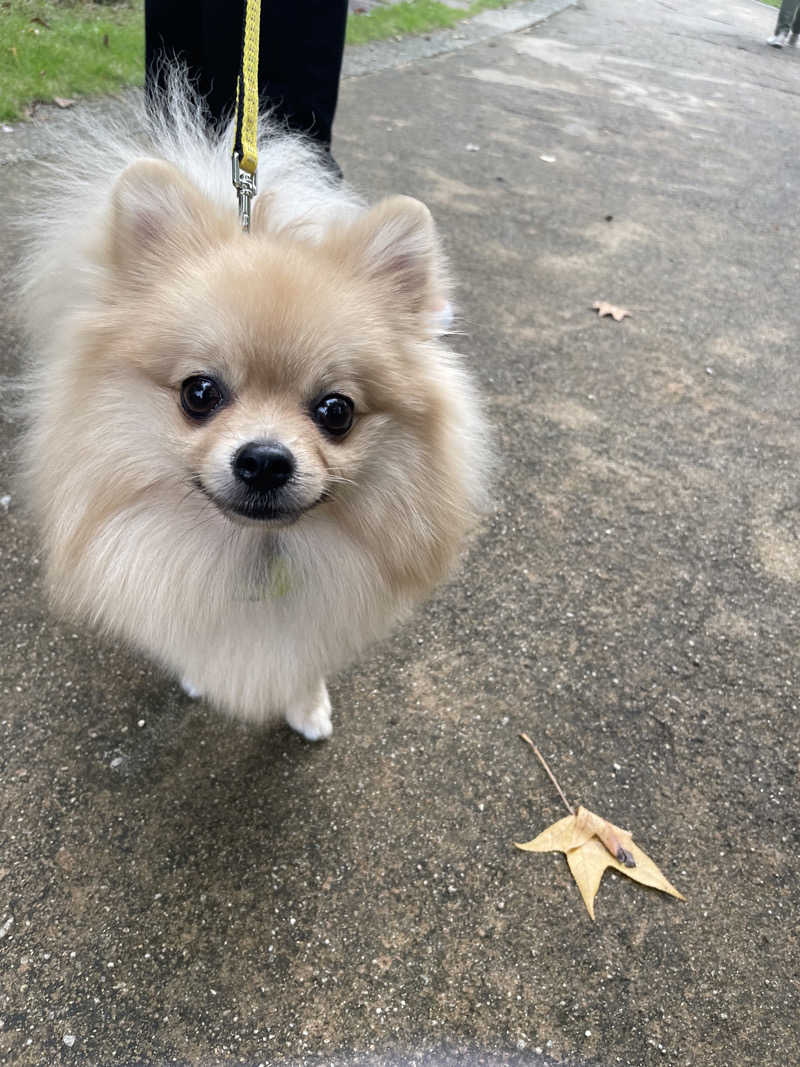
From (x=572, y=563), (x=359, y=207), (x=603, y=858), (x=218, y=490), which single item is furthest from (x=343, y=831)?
(x=359, y=207)

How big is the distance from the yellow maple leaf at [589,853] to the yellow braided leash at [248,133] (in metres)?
1.67

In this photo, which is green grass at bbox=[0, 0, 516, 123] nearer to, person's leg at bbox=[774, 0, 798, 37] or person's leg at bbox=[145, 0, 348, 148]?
person's leg at bbox=[145, 0, 348, 148]

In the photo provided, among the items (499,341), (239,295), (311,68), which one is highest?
(311,68)

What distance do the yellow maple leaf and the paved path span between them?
32 mm

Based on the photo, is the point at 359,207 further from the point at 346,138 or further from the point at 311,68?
the point at 346,138

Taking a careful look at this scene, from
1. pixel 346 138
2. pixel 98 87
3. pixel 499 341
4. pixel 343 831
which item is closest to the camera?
pixel 343 831

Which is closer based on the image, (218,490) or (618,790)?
(218,490)

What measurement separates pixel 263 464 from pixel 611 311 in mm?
3342

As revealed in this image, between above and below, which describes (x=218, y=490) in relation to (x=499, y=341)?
above

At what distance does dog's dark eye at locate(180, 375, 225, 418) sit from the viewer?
1480 mm

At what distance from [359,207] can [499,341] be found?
1.71 m

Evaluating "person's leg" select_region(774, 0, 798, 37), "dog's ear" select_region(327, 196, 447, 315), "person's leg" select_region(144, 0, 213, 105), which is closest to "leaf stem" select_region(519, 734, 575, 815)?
"dog's ear" select_region(327, 196, 447, 315)

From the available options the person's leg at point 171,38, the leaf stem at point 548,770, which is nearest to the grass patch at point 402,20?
the person's leg at point 171,38

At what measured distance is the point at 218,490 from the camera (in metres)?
1.44
